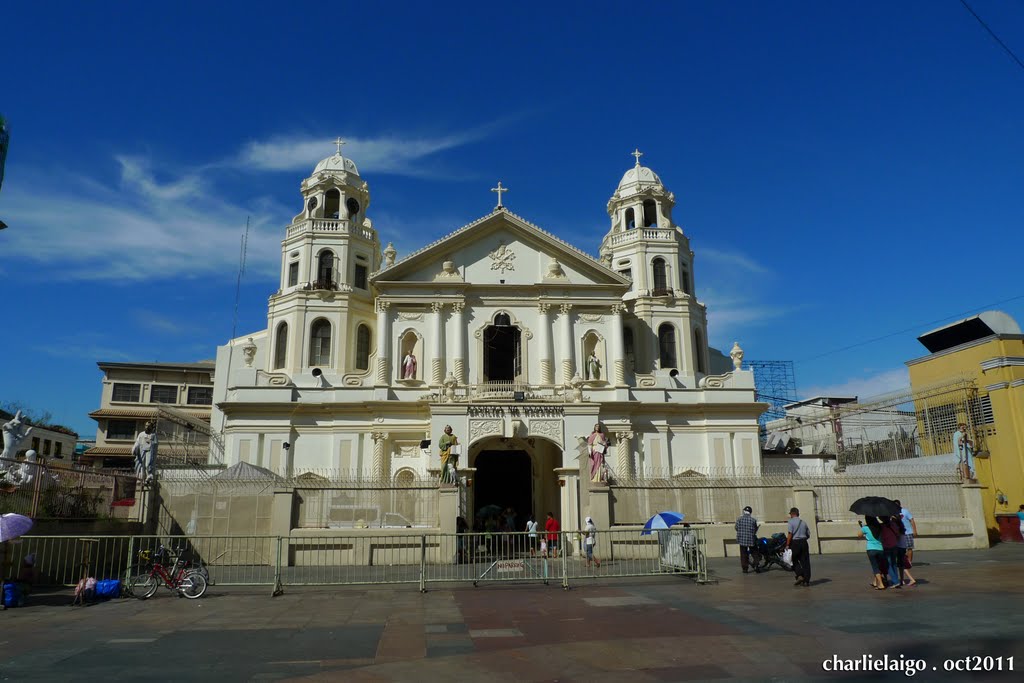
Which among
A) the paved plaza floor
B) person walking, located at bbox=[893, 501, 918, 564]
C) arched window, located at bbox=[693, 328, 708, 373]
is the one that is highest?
arched window, located at bbox=[693, 328, 708, 373]

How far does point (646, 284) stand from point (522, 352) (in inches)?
365

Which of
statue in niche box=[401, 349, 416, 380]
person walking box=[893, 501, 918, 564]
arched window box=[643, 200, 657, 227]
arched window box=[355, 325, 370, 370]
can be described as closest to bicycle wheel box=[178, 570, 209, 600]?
person walking box=[893, 501, 918, 564]

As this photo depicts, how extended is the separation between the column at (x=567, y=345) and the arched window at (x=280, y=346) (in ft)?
49.0

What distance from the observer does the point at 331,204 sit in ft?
136

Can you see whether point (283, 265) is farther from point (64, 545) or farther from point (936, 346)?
point (936, 346)

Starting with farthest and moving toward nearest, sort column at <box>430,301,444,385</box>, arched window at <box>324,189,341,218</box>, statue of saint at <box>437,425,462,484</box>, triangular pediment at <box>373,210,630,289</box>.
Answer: arched window at <box>324,189,341,218</box> < triangular pediment at <box>373,210,630,289</box> < column at <box>430,301,444,385</box> < statue of saint at <box>437,425,462,484</box>

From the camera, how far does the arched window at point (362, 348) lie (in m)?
38.7

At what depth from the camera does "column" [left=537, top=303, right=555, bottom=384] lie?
34.9m

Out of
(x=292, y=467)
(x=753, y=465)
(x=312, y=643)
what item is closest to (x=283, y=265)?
(x=292, y=467)

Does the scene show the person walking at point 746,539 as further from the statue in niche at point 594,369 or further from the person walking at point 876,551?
the statue in niche at point 594,369

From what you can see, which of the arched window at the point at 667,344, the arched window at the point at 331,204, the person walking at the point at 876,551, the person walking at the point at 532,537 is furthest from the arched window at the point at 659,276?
the person walking at the point at 876,551

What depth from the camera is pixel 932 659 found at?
821cm

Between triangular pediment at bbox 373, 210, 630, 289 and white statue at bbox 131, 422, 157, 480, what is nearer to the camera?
white statue at bbox 131, 422, 157, 480

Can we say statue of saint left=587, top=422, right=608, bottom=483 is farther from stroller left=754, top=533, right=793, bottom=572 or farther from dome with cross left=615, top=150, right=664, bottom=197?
dome with cross left=615, top=150, right=664, bottom=197
